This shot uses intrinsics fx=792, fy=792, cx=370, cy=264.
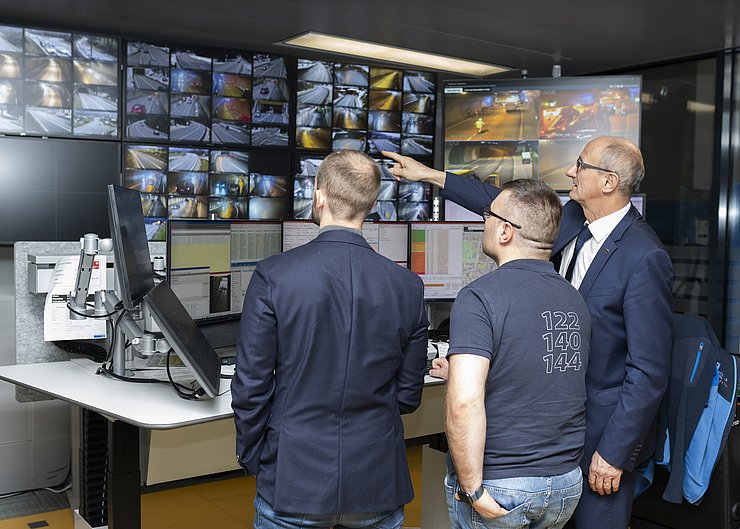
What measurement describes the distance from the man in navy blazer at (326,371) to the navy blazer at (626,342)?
0.52 m

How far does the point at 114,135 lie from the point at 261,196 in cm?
96

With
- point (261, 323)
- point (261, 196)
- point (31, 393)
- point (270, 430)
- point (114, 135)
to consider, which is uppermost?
point (114, 135)

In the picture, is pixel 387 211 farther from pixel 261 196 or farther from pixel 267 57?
pixel 267 57

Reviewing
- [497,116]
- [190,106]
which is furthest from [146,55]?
[497,116]

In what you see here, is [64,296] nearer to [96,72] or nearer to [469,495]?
[469,495]

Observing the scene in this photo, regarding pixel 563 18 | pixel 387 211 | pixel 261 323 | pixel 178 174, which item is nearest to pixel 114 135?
pixel 178 174

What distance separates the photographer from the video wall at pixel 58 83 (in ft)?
13.4

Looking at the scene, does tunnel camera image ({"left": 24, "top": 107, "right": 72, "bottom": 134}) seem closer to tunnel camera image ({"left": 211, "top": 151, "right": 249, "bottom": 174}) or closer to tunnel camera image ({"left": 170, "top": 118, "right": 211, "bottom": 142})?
tunnel camera image ({"left": 170, "top": 118, "right": 211, "bottom": 142})

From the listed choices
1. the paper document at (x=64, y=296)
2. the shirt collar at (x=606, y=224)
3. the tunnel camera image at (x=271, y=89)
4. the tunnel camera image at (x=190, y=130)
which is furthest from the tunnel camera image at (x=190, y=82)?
the shirt collar at (x=606, y=224)

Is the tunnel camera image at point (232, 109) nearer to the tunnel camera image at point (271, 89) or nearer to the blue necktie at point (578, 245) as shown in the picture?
the tunnel camera image at point (271, 89)

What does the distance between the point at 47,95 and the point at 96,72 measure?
288 millimetres

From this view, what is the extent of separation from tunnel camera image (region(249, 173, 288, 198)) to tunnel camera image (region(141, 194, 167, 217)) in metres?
0.55

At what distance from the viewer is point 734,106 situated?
511 centimetres

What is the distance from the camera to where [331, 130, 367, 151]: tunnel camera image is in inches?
201
